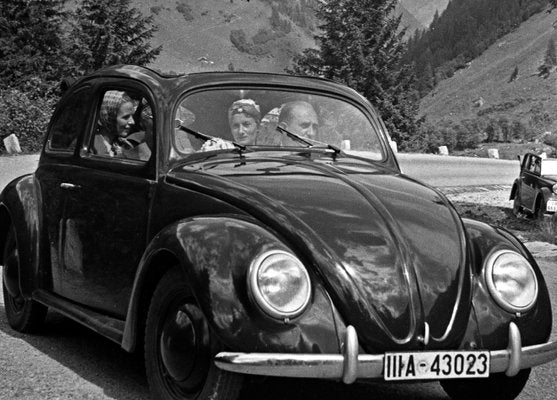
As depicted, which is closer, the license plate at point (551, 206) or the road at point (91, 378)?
the road at point (91, 378)

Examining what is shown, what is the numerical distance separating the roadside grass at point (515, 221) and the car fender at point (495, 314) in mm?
9188

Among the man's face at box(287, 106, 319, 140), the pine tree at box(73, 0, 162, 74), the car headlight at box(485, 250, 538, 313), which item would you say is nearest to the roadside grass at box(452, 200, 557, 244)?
the man's face at box(287, 106, 319, 140)

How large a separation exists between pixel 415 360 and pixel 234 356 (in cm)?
75

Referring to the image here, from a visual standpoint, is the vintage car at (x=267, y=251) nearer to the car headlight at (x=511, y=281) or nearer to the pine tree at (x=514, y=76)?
the car headlight at (x=511, y=281)

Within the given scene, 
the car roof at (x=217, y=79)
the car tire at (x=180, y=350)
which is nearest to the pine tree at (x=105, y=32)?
the car roof at (x=217, y=79)

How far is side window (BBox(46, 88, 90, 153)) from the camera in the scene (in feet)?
20.5

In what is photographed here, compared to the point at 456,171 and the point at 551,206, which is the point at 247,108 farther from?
the point at 456,171

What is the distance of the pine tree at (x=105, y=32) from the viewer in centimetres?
4138

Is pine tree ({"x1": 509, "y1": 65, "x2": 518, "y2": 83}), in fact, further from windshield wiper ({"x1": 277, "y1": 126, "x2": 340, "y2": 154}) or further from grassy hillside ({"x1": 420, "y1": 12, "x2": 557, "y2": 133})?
windshield wiper ({"x1": 277, "y1": 126, "x2": 340, "y2": 154})

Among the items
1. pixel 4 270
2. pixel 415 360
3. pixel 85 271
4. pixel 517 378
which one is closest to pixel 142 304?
pixel 85 271

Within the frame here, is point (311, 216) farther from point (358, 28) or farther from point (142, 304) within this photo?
point (358, 28)

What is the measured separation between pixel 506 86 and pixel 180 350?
114m

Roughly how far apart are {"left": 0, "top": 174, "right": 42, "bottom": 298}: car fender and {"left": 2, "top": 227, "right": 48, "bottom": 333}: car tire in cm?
13

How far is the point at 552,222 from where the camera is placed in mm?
16031
